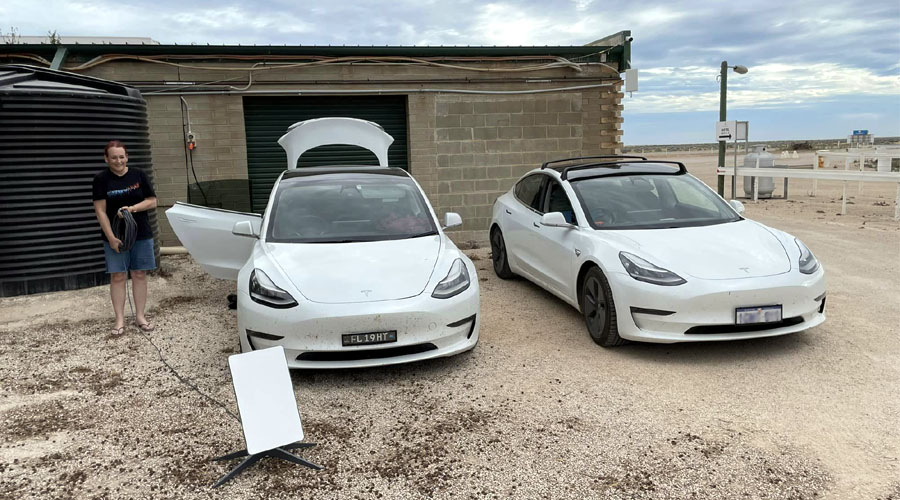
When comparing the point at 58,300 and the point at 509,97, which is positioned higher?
the point at 509,97

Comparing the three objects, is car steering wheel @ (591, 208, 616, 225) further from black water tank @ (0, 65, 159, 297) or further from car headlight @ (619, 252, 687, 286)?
black water tank @ (0, 65, 159, 297)

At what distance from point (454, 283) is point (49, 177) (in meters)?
5.22

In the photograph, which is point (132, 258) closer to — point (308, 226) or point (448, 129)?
point (308, 226)

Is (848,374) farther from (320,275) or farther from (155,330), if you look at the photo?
(155,330)

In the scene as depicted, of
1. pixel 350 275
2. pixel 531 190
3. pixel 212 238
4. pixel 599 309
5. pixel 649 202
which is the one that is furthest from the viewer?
pixel 531 190

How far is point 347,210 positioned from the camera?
5734mm

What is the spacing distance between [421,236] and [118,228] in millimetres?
2625

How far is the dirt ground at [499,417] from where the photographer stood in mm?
3309

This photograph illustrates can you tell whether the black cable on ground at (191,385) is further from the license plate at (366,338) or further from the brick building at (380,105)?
the brick building at (380,105)

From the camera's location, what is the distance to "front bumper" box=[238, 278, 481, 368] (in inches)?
172

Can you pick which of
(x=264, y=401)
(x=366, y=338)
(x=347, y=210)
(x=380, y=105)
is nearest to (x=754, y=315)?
(x=366, y=338)

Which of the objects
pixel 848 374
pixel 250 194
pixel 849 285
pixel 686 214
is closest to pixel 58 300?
pixel 250 194

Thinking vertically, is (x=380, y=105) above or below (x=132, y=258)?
above

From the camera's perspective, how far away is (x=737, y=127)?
1686cm
